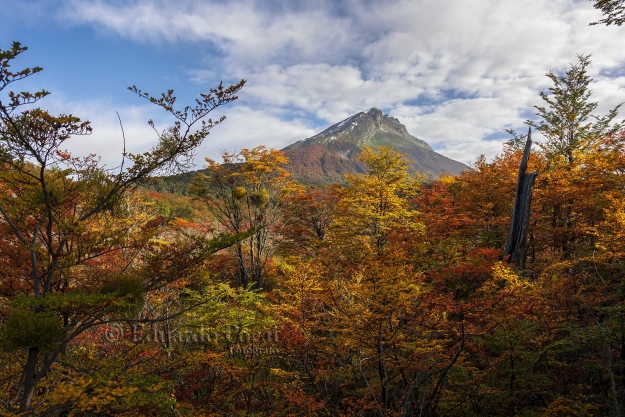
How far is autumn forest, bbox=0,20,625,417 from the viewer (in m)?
4.06

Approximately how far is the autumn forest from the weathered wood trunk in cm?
64

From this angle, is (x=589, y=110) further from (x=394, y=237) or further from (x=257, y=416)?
(x=257, y=416)

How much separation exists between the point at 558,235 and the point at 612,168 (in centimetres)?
273

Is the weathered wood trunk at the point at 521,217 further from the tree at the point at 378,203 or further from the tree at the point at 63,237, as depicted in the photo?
the tree at the point at 63,237

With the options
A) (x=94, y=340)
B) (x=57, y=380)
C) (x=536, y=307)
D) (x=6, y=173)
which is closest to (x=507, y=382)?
(x=536, y=307)

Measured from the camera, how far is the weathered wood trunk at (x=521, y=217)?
9.90 m

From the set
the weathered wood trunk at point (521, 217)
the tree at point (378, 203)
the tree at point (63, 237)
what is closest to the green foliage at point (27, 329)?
the tree at point (63, 237)

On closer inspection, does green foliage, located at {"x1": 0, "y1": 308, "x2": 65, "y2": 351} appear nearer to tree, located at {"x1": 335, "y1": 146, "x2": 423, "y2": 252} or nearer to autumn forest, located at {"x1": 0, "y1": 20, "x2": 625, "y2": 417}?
autumn forest, located at {"x1": 0, "y1": 20, "x2": 625, "y2": 417}

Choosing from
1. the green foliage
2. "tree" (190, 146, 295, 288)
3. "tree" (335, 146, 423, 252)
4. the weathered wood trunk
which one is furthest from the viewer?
"tree" (190, 146, 295, 288)

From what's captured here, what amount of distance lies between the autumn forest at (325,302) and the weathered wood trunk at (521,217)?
25.4 inches

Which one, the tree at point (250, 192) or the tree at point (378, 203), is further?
the tree at point (250, 192)

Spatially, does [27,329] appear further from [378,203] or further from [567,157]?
[567,157]

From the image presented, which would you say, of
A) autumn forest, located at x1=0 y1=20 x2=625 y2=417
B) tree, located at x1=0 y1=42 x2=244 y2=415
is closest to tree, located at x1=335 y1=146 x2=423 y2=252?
autumn forest, located at x1=0 y1=20 x2=625 y2=417

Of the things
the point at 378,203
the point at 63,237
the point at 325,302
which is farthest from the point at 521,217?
the point at 63,237
